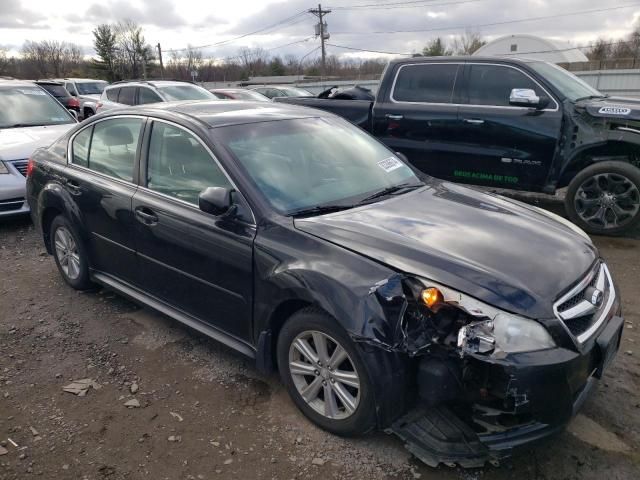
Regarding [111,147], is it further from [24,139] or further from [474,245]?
[24,139]

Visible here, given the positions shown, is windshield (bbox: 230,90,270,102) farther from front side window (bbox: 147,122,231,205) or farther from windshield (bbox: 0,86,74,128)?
front side window (bbox: 147,122,231,205)

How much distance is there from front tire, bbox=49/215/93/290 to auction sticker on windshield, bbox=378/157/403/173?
2.56 m

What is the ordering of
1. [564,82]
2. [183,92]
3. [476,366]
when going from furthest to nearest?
1. [183,92]
2. [564,82]
3. [476,366]

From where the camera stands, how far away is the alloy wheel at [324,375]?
2650 millimetres

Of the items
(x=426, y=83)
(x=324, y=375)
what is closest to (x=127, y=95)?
(x=426, y=83)

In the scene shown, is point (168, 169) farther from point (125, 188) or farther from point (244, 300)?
point (244, 300)

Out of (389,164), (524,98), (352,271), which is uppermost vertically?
(524,98)

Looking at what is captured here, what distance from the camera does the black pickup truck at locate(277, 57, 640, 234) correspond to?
5.81m

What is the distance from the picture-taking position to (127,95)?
41.4 feet

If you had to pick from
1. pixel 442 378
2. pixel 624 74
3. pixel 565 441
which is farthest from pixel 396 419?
pixel 624 74

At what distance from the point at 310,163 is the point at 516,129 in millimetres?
3624

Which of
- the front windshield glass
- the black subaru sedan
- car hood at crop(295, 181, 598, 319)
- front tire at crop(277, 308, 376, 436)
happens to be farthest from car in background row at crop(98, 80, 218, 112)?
front tire at crop(277, 308, 376, 436)

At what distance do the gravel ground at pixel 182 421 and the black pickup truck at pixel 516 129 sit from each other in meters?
2.00

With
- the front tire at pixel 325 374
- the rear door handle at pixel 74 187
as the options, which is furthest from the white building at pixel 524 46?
the front tire at pixel 325 374
